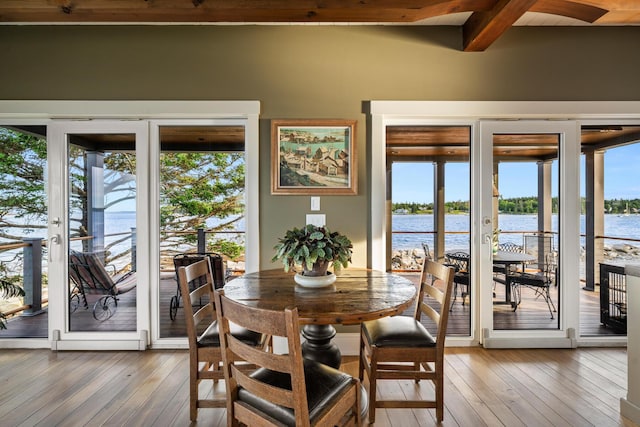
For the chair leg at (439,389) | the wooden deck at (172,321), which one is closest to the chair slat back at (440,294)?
the chair leg at (439,389)

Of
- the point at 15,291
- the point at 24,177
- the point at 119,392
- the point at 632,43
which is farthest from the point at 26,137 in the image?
the point at 632,43

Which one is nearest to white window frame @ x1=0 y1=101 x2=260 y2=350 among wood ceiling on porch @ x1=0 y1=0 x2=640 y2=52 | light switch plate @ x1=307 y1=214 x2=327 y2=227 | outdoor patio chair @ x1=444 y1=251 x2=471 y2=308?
light switch plate @ x1=307 y1=214 x2=327 y2=227

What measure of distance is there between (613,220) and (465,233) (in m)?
1.44

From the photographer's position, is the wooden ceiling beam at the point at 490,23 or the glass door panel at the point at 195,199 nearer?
the wooden ceiling beam at the point at 490,23

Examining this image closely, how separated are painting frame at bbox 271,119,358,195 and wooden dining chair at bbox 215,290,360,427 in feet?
5.30

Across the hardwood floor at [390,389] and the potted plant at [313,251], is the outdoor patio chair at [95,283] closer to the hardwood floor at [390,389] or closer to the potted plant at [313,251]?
the hardwood floor at [390,389]

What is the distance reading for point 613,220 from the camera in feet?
9.91

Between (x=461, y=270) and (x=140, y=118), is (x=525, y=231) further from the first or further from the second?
(x=140, y=118)

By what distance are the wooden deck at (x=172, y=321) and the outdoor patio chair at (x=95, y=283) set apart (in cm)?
6

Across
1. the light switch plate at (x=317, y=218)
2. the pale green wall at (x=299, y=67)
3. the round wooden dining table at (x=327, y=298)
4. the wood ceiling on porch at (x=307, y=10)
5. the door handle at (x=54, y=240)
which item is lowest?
the round wooden dining table at (x=327, y=298)

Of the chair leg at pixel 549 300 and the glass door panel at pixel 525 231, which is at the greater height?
the glass door panel at pixel 525 231

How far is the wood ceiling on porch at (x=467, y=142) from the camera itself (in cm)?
293

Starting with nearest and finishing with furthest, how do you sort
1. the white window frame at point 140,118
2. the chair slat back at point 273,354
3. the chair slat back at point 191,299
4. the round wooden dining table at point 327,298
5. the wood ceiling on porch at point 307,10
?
the chair slat back at point 273,354, the round wooden dining table at point 327,298, the chair slat back at point 191,299, the wood ceiling on porch at point 307,10, the white window frame at point 140,118

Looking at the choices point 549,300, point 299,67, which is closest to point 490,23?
point 299,67
